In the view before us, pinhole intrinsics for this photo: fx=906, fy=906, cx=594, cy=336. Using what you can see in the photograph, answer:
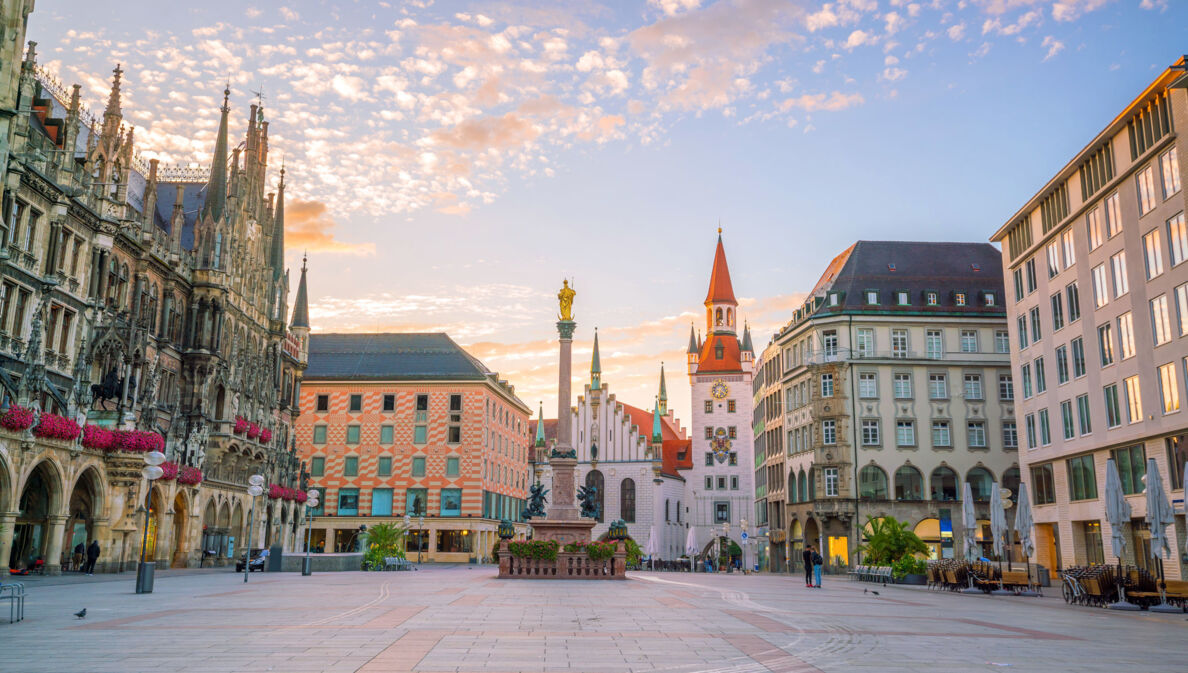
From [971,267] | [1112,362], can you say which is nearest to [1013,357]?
[1112,362]

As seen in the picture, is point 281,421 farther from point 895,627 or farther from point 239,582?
point 895,627

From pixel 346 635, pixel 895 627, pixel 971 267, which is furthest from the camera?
pixel 971 267

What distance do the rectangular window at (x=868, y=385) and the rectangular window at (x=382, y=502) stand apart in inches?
1684

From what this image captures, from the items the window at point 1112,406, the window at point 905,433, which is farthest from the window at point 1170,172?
the window at point 905,433

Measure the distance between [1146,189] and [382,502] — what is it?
212ft

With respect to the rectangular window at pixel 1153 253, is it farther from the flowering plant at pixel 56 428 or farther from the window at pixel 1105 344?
the flowering plant at pixel 56 428

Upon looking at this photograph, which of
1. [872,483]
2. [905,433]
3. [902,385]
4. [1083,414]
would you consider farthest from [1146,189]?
[872,483]

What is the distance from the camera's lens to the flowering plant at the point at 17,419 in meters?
28.4

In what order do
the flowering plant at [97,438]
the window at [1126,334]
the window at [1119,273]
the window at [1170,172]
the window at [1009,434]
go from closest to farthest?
the flowering plant at [97,438] → the window at [1170,172] → the window at [1126,334] → the window at [1119,273] → the window at [1009,434]

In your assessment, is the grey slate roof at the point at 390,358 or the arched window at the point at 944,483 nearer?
the arched window at the point at 944,483

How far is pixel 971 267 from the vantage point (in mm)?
68750

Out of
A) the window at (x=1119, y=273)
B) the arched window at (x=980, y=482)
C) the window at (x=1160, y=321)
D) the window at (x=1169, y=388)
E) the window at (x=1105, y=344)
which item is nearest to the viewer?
the window at (x=1169, y=388)

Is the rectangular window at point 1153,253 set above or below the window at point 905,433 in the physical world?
above

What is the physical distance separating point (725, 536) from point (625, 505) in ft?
39.8
